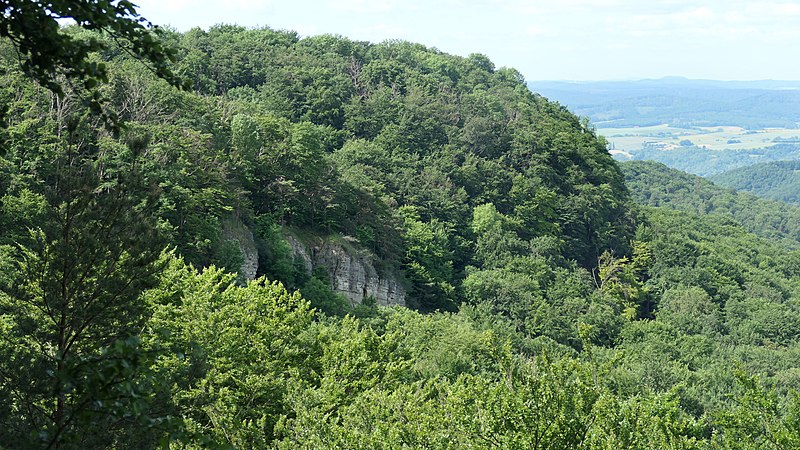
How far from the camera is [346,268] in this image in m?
42.7

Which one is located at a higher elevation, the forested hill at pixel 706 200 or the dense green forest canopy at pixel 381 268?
the dense green forest canopy at pixel 381 268

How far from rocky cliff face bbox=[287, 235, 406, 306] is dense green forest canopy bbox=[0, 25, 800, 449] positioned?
119cm

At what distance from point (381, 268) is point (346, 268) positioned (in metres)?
4.23

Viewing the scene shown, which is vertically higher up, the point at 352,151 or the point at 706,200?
the point at 352,151

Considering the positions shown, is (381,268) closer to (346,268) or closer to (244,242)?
(346,268)

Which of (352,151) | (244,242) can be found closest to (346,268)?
(244,242)

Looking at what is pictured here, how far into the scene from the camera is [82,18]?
535 centimetres

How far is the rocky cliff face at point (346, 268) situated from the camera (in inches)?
1602

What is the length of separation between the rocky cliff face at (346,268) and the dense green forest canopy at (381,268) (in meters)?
1.19

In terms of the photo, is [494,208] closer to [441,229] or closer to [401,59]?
[441,229]

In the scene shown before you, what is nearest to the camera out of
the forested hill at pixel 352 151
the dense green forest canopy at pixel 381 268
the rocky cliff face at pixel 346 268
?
the dense green forest canopy at pixel 381 268

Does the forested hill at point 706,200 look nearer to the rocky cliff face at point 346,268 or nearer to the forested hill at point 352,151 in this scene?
the forested hill at point 352,151

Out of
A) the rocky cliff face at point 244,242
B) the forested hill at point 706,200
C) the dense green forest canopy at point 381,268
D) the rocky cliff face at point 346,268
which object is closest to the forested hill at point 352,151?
the dense green forest canopy at point 381,268

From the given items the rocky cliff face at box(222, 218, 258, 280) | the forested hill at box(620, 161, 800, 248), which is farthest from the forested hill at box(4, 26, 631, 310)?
the forested hill at box(620, 161, 800, 248)
